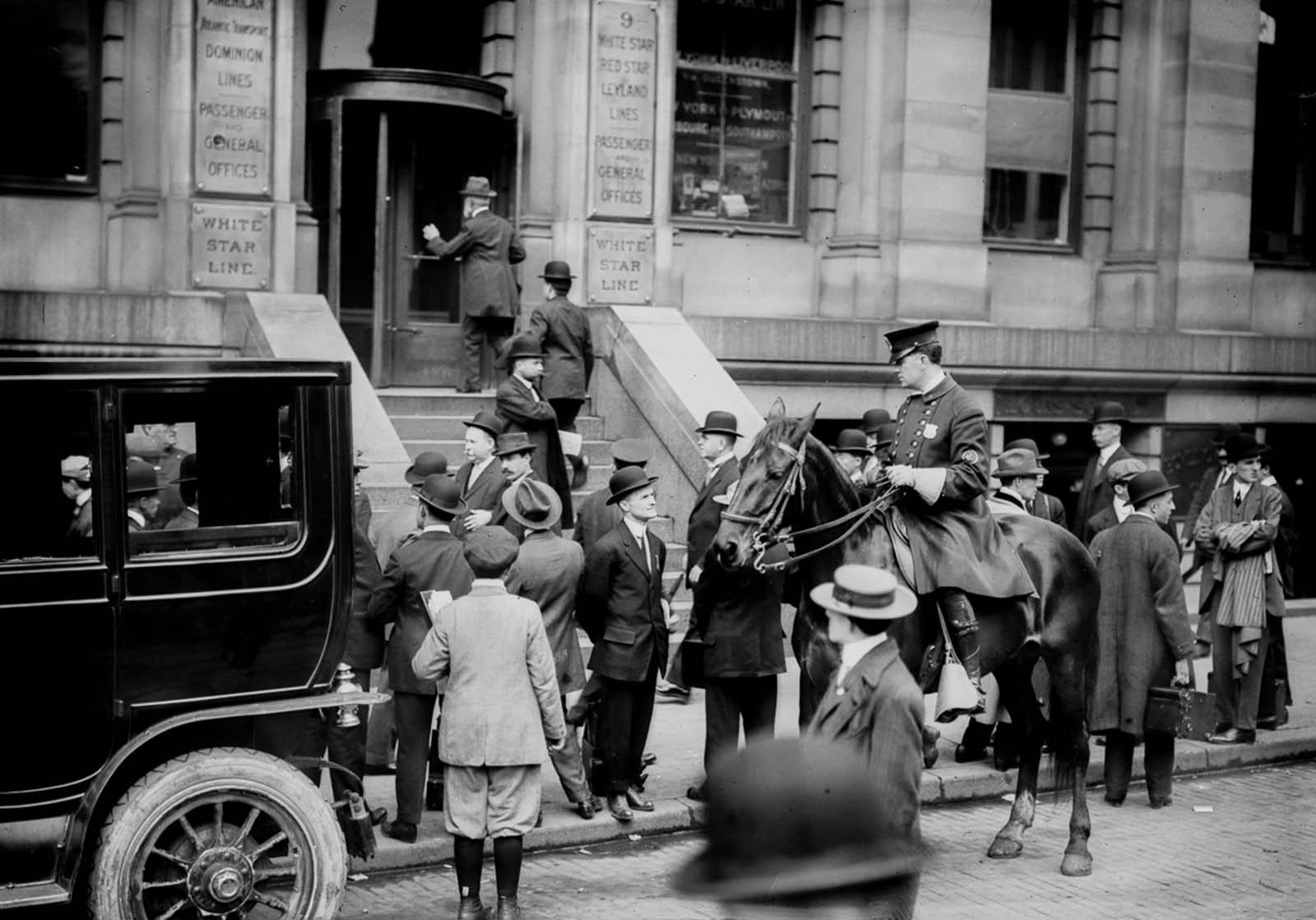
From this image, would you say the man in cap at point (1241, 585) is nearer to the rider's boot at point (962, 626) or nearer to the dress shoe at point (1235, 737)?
the dress shoe at point (1235, 737)

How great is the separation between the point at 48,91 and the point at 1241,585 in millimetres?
11883

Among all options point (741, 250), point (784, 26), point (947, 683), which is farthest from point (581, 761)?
point (784, 26)

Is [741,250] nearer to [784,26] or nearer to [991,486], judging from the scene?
[784,26]

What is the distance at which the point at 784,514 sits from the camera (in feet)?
29.1

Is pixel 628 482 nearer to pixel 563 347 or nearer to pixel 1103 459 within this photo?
pixel 563 347

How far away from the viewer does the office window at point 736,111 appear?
19.7 metres

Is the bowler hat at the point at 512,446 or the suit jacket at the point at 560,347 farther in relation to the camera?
the suit jacket at the point at 560,347

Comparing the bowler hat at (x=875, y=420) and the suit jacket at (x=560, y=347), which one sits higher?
the suit jacket at (x=560, y=347)

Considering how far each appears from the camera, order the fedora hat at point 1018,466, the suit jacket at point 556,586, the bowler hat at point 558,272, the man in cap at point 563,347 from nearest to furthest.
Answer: the suit jacket at point 556,586, the fedora hat at point 1018,466, the man in cap at point 563,347, the bowler hat at point 558,272

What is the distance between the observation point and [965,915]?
8.63 meters

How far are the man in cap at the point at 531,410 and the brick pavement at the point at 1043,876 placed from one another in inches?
166

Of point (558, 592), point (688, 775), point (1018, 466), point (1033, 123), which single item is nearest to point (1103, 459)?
point (1018, 466)

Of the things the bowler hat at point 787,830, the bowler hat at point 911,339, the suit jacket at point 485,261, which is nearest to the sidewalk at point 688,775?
the bowler hat at point 911,339

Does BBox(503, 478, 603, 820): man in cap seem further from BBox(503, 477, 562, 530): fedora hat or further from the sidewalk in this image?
the sidewalk
